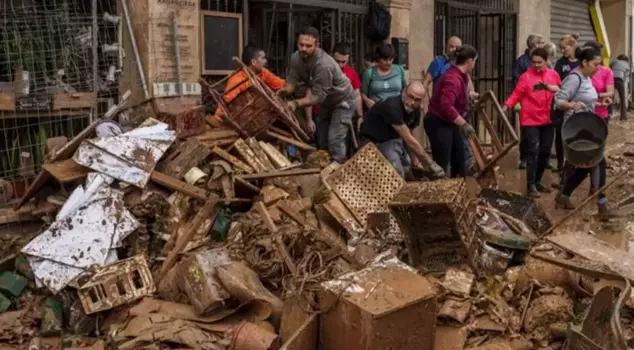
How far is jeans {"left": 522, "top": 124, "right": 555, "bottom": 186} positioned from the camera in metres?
9.41

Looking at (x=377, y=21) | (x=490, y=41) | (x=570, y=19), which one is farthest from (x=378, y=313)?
(x=570, y=19)

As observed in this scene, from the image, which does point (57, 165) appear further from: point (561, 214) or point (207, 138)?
point (561, 214)

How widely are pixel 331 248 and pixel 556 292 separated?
1.65 metres

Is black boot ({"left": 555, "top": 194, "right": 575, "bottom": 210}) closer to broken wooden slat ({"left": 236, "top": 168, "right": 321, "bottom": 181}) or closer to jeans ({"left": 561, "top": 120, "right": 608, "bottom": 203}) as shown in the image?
jeans ({"left": 561, "top": 120, "right": 608, "bottom": 203})

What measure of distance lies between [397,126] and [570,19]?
1383 centimetres

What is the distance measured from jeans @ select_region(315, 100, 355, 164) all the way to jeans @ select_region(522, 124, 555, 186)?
7.26 feet

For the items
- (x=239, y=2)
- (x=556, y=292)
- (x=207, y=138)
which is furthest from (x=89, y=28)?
(x=556, y=292)

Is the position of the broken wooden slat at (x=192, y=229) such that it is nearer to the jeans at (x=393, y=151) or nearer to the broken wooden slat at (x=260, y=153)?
the broken wooden slat at (x=260, y=153)

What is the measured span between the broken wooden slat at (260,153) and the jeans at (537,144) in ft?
11.0

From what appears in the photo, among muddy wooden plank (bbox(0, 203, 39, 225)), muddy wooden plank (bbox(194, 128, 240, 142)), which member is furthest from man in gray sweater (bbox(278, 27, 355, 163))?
muddy wooden plank (bbox(0, 203, 39, 225))

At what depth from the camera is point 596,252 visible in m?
5.91

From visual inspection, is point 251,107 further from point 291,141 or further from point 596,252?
point 596,252

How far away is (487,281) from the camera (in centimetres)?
600

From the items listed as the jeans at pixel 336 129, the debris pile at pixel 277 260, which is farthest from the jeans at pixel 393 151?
the jeans at pixel 336 129
